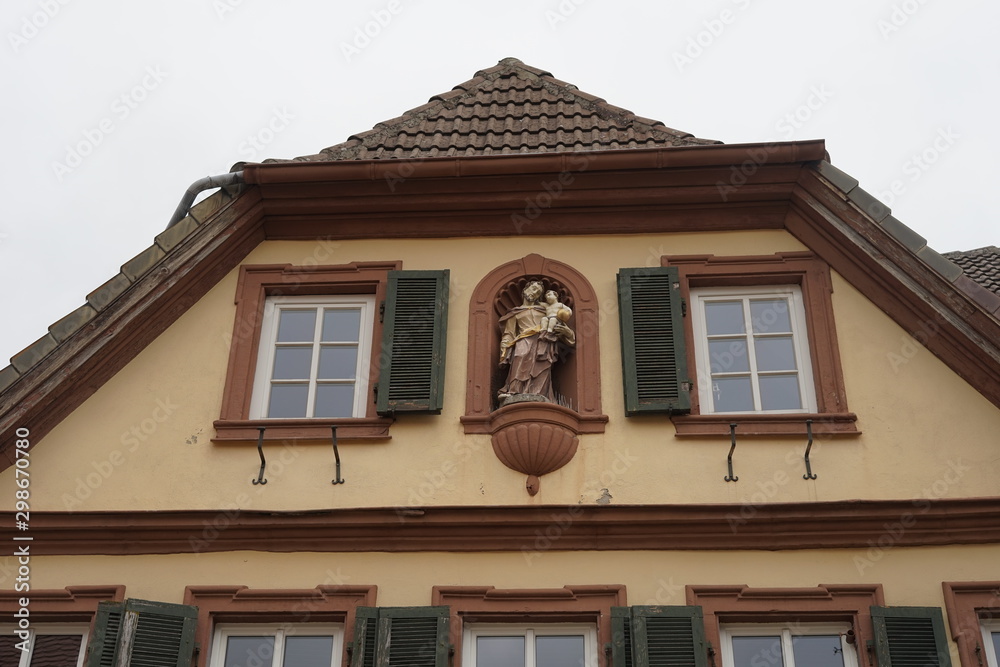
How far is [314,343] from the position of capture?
11.1 metres

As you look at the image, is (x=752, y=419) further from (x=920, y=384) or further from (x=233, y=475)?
(x=233, y=475)

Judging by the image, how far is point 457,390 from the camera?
10570mm

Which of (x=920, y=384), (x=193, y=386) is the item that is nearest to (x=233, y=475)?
(x=193, y=386)

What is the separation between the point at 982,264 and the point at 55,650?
9.52 m

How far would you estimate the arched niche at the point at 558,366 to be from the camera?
34.0 ft

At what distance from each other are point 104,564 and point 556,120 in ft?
17.7

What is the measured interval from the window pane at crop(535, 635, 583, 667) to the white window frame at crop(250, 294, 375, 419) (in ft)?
7.40

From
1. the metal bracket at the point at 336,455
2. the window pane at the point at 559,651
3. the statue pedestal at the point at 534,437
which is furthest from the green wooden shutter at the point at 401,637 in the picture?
the statue pedestal at the point at 534,437

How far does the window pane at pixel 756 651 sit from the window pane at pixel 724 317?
101 inches

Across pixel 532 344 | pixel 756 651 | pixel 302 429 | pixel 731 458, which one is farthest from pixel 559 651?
pixel 302 429

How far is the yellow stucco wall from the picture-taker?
990 cm

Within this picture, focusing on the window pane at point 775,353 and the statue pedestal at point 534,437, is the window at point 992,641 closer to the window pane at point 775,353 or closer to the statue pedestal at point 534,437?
the window pane at point 775,353

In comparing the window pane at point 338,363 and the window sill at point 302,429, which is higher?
the window pane at point 338,363

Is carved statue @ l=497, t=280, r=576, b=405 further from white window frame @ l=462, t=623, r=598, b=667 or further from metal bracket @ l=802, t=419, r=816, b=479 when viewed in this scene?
metal bracket @ l=802, t=419, r=816, b=479
